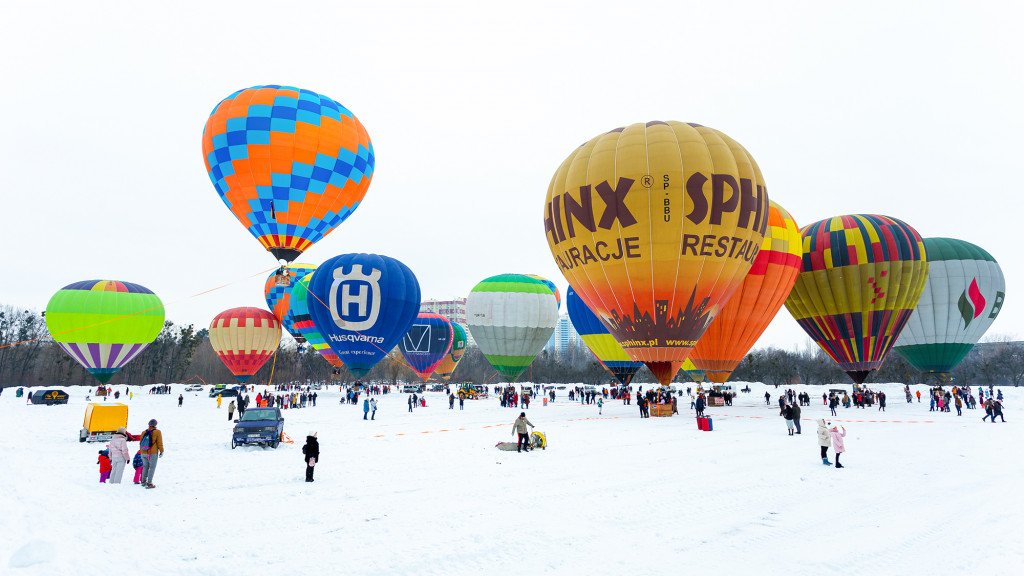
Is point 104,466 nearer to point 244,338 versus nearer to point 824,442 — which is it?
point 824,442

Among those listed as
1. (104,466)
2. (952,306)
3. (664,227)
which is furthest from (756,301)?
(104,466)

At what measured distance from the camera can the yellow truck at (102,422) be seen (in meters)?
15.7

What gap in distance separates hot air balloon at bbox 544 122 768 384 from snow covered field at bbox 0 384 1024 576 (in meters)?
7.34

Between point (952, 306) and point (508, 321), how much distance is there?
2948cm

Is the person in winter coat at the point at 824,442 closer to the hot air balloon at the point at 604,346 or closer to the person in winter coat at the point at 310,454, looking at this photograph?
the person in winter coat at the point at 310,454

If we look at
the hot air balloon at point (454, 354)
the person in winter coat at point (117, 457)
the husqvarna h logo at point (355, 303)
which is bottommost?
the person in winter coat at point (117, 457)

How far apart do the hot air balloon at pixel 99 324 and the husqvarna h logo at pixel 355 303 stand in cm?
1453

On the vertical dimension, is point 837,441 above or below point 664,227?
below

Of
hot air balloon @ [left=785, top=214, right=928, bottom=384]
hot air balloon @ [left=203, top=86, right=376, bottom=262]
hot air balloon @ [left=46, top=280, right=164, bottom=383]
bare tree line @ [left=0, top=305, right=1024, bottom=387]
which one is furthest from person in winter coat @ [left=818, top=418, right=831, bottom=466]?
bare tree line @ [left=0, top=305, right=1024, bottom=387]

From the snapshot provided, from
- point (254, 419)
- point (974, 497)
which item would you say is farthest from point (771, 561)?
point (254, 419)

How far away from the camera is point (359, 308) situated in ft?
107

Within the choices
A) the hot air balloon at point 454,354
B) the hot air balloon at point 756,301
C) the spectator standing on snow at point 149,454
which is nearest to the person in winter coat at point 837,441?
the spectator standing on snow at point 149,454

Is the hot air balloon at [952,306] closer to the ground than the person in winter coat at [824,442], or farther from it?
farther from it

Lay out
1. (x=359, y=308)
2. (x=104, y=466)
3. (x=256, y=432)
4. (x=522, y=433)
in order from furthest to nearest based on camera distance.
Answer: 1. (x=359, y=308)
2. (x=256, y=432)
3. (x=522, y=433)
4. (x=104, y=466)
